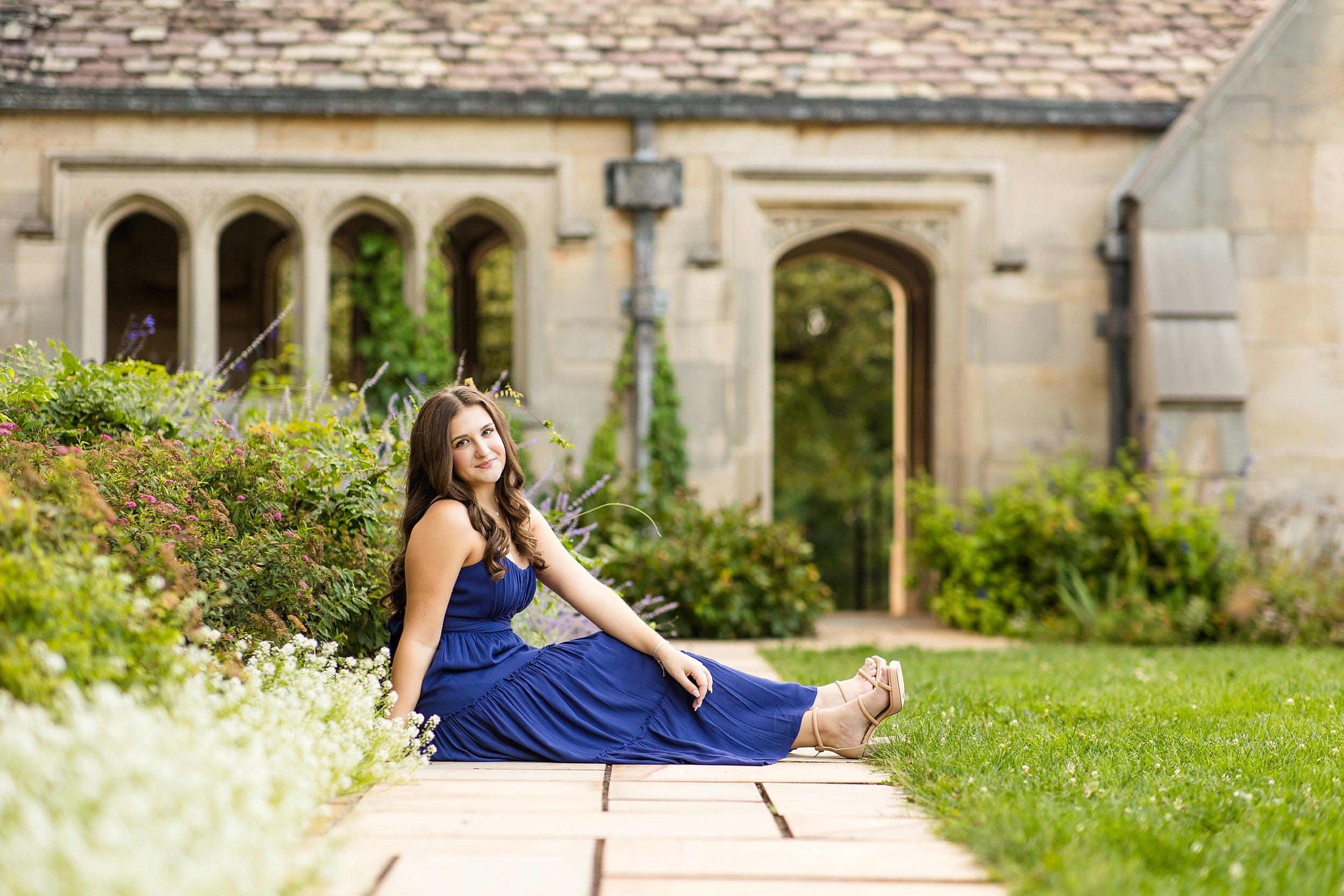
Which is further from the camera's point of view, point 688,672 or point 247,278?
point 247,278

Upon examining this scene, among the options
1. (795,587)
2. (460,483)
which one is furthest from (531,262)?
(460,483)

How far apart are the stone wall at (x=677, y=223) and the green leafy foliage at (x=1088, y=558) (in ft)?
1.90

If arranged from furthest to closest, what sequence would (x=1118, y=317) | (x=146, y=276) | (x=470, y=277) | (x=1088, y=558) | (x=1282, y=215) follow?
(x=470, y=277) < (x=146, y=276) < (x=1118, y=317) < (x=1282, y=215) < (x=1088, y=558)

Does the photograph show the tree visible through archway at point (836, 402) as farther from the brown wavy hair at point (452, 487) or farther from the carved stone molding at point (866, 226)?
the brown wavy hair at point (452, 487)

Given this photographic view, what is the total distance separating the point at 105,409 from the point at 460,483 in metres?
1.88

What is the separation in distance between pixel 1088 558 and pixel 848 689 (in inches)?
184

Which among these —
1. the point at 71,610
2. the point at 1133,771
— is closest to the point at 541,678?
the point at 71,610

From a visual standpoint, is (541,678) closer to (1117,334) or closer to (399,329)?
(399,329)

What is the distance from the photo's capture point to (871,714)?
3.70 meters

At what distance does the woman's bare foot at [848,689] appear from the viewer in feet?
12.2

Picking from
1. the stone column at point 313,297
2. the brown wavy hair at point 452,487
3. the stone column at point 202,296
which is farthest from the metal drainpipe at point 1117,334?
the stone column at point 202,296

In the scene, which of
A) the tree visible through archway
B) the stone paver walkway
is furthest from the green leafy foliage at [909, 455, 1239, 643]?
the tree visible through archway

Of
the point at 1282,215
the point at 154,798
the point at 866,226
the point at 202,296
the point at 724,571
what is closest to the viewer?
the point at 154,798

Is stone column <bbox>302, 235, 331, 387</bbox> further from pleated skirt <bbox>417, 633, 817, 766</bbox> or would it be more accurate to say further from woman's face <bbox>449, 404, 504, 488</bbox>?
pleated skirt <bbox>417, 633, 817, 766</bbox>
